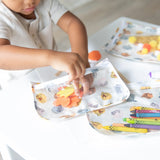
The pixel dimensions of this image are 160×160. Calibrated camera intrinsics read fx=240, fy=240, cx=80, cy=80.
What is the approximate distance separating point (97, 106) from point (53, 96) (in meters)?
0.11

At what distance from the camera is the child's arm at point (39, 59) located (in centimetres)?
51

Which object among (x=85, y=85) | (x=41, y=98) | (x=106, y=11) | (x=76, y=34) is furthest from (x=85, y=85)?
(x=106, y=11)

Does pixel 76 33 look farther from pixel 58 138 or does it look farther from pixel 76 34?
pixel 58 138

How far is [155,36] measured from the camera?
2.32ft

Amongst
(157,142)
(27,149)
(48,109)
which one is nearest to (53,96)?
(48,109)

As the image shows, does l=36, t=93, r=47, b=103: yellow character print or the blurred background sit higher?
l=36, t=93, r=47, b=103: yellow character print

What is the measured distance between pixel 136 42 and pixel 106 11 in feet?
4.51

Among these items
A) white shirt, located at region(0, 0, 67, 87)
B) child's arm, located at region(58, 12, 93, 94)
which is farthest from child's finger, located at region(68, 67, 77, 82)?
white shirt, located at region(0, 0, 67, 87)

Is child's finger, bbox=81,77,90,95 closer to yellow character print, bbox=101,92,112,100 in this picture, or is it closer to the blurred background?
yellow character print, bbox=101,92,112,100

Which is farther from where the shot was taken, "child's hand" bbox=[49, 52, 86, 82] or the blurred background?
the blurred background

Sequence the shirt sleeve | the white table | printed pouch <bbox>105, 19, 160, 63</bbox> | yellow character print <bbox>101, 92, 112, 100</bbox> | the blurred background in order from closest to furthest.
Result: the white table < yellow character print <bbox>101, 92, 112, 100</bbox> < printed pouch <bbox>105, 19, 160, 63</bbox> < the shirt sleeve < the blurred background

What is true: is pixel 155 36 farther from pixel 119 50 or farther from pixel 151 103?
pixel 151 103

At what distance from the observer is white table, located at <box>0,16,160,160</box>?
0.42 meters

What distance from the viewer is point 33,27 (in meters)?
0.74
